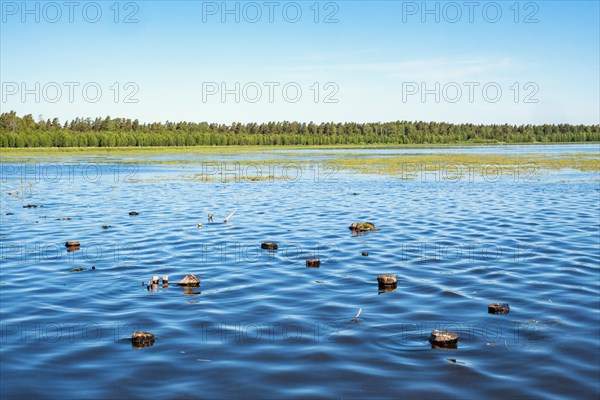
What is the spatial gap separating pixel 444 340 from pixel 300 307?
3.11 meters

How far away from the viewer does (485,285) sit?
1299 centimetres

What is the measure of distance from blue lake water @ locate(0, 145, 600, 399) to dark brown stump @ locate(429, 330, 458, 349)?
0.59 ft

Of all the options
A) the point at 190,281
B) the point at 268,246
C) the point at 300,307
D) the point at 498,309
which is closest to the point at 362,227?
the point at 268,246

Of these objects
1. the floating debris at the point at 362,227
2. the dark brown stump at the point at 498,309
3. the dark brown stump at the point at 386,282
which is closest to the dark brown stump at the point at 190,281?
the dark brown stump at the point at 386,282

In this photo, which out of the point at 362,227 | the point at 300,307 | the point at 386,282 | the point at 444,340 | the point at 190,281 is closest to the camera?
the point at 444,340

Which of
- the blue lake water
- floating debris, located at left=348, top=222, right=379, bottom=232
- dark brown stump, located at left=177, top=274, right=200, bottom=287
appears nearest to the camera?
the blue lake water

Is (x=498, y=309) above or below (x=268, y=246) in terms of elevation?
below

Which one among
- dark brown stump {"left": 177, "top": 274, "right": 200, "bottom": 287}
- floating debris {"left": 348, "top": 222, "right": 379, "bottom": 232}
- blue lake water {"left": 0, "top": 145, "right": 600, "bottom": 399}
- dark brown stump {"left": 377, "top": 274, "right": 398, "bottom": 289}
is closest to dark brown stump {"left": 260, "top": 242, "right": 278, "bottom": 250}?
blue lake water {"left": 0, "top": 145, "right": 600, "bottom": 399}

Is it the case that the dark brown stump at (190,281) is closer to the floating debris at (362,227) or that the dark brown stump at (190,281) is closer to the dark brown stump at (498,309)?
the dark brown stump at (498,309)

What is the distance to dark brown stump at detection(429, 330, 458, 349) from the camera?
9094 mm

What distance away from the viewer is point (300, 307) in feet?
37.2

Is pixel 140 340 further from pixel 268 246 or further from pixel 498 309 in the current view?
pixel 268 246

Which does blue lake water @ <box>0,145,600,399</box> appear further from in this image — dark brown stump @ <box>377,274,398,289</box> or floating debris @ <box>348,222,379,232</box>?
floating debris @ <box>348,222,379,232</box>

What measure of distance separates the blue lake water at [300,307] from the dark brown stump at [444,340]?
181mm
